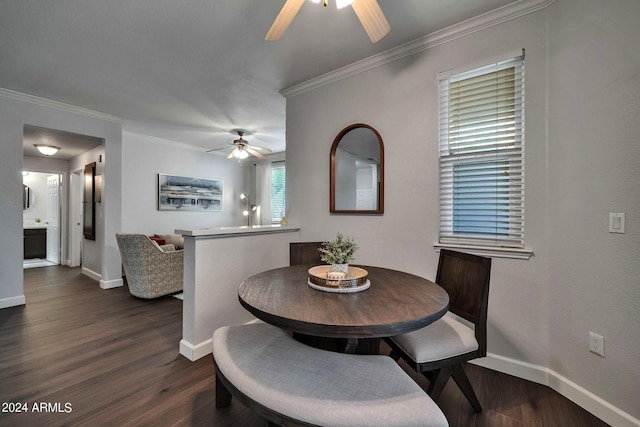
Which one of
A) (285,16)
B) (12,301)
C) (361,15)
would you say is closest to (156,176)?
A: (12,301)

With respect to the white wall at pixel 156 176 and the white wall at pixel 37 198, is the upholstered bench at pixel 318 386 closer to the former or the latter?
the white wall at pixel 156 176

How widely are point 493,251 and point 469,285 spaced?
518 millimetres

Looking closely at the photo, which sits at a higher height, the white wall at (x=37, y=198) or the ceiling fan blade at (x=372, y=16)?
the ceiling fan blade at (x=372, y=16)

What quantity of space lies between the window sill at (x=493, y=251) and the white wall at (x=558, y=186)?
6cm

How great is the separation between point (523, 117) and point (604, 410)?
1.79m

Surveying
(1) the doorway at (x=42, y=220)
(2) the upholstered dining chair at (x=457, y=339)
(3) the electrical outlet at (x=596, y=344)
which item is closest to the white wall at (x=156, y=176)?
(1) the doorway at (x=42, y=220)

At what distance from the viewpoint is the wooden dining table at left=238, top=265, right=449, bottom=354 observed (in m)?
1.04

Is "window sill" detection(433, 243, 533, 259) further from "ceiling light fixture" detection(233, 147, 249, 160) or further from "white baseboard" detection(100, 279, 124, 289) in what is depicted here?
"white baseboard" detection(100, 279, 124, 289)

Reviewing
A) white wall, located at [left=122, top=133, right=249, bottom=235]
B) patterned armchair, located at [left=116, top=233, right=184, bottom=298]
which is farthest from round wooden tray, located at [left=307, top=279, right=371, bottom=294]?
white wall, located at [left=122, top=133, right=249, bottom=235]

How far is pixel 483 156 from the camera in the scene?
204cm

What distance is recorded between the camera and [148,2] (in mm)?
1826

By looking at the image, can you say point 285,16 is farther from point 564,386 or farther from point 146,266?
point 146,266

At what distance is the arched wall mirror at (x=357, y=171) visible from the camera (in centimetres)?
253

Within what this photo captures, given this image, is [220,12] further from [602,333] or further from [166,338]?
[602,333]
